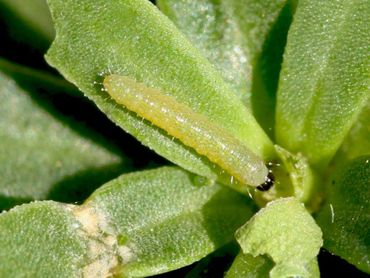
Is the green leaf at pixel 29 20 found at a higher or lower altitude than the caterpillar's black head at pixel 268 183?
higher

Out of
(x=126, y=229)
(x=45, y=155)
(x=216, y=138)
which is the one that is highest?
(x=216, y=138)

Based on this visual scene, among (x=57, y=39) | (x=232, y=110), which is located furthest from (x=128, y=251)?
(x=57, y=39)

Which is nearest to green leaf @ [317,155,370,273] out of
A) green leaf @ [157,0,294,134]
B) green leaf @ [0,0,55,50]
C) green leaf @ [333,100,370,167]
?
green leaf @ [333,100,370,167]

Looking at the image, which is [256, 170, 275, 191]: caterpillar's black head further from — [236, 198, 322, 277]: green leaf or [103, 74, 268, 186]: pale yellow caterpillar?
[236, 198, 322, 277]: green leaf

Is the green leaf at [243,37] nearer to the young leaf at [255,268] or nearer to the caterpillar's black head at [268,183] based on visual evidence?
the caterpillar's black head at [268,183]

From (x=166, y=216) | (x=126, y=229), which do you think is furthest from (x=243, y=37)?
(x=126, y=229)

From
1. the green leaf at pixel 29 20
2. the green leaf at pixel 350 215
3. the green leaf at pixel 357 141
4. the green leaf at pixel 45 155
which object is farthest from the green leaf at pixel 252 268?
the green leaf at pixel 29 20

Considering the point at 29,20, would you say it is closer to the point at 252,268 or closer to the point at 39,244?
the point at 39,244
